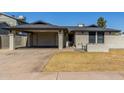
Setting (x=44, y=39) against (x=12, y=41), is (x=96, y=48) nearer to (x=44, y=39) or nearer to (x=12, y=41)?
(x=12, y=41)

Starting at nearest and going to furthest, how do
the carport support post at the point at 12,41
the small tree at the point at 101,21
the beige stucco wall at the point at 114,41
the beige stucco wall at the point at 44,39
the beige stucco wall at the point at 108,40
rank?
1. the carport support post at the point at 12,41
2. the beige stucco wall at the point at 108,40
3. the beige stucco wall at the point at 114,41
4. the beige stucco wall at the point at 44,39
5. the small tree at the point at 101,21

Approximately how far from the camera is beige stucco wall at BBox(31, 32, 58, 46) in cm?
3494

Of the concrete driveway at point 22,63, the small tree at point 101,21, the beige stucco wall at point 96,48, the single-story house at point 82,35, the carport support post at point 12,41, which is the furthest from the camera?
the small tree at point 101,21

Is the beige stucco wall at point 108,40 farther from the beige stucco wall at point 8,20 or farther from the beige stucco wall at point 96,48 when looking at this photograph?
the beige stucco wall at point 8,20

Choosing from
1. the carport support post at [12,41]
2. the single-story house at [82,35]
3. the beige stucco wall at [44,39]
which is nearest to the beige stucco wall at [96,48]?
the single-story house at [82,35]

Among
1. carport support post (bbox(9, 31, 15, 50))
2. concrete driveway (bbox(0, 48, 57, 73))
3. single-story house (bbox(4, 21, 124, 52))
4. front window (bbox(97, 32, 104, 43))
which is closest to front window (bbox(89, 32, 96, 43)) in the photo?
single-story house (bbox(4, 21, 124, 52))

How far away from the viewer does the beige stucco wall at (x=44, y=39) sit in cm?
3494

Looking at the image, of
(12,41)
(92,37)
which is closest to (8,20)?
(12,41)

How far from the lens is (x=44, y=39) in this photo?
3509 centimetres
